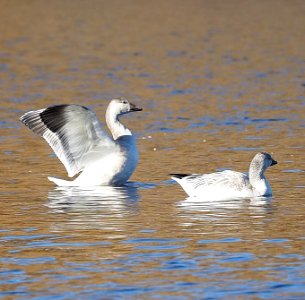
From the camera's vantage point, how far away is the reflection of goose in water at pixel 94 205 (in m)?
12.4

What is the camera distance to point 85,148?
1526 cm

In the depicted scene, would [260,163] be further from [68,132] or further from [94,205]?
[68,132]

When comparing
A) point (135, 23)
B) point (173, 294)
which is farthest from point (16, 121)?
point (135, 23)

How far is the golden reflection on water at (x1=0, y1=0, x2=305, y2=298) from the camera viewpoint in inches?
397

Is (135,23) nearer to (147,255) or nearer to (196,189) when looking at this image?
(196,189)

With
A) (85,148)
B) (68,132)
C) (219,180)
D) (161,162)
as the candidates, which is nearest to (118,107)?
(85,148)

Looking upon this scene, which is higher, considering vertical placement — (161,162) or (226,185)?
(161,162)

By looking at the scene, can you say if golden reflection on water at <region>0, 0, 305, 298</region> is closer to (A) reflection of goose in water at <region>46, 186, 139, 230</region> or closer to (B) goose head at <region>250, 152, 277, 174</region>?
(A) reflection of goose in water at <region>46, 186, 139, 230</region>

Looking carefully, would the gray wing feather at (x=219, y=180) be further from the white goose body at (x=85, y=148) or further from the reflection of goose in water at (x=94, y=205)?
the white goose body at (x=85, y=148)

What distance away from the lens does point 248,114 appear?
2152 cm

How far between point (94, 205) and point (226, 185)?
155 centimetres

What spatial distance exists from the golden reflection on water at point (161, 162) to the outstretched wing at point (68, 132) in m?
0.51

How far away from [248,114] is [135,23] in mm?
20917

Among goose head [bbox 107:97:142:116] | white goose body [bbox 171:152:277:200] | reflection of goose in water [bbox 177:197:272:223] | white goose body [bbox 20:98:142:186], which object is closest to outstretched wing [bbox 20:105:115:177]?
white goose body [bbox 20:98:142:186]
